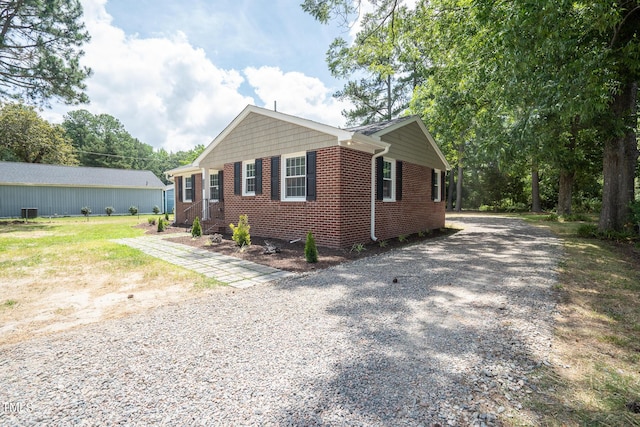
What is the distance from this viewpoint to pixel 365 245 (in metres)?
8.43

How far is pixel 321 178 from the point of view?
319 inches

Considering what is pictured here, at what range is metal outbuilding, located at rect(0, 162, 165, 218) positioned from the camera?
21.0 m

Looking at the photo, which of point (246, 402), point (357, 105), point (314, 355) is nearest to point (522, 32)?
point (314, 355)

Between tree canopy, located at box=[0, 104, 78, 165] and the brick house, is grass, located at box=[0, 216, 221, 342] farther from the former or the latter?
tree canopy, located at box=[0, 104, 78, 165]

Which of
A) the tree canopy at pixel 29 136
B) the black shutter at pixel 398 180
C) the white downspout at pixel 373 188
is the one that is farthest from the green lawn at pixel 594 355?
the tree canopy at pixel 29 136

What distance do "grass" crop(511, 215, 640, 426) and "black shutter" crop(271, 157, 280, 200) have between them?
7112 millimetres

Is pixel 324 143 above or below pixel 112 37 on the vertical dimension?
below

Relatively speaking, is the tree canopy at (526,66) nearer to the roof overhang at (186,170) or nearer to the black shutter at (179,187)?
the roof overhang at (186,170)

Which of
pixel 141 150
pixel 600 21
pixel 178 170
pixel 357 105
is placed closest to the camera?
pixel 600 21

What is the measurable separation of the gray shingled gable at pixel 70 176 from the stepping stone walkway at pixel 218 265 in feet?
65.4

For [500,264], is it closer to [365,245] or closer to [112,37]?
[365,245]

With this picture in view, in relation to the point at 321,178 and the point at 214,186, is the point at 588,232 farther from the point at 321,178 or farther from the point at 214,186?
the point at 214,186

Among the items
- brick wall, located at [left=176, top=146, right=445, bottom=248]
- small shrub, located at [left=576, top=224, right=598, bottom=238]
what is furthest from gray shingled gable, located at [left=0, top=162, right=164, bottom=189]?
small shrub, located at [left=576, top=224, right=598, bottom=238]

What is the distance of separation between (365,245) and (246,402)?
668 cm
